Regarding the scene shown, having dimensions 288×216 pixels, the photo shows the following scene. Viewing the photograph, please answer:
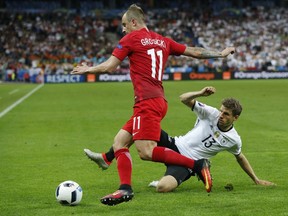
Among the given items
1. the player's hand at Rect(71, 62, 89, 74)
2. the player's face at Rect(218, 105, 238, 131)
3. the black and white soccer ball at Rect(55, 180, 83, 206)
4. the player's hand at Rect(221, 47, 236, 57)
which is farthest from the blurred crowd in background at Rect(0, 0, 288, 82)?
the black and white soccer ball at Rect(55, 180, 83, 206)

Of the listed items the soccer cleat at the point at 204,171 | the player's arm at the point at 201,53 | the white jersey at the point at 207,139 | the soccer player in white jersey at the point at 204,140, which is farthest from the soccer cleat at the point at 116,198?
the player's arm at the point at 201,53

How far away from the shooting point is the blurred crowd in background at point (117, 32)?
5812 cm

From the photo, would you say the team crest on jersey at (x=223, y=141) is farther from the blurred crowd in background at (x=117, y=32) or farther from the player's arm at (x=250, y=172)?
the blurred crowd in background at (x=117, y=32)

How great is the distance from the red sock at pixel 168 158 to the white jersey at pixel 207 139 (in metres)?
0.99

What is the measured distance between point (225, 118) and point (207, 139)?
0.54m

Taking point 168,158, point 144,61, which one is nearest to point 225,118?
point 168,158

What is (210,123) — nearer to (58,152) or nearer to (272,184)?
(272,184)

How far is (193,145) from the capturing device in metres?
9.55

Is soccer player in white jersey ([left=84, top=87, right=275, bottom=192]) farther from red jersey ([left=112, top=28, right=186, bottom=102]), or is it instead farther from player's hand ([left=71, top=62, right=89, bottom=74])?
player's hand ([left=71, top=62, right=89, bottom=74])

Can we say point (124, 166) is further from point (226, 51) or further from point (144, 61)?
point (226, 51)

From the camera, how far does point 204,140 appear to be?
943 centimetres

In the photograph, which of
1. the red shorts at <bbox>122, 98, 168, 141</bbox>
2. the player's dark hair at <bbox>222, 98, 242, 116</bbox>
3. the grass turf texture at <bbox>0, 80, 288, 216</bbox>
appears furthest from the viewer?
the player's dark hair at <bbox>222, 98, 242, 116</bbox>

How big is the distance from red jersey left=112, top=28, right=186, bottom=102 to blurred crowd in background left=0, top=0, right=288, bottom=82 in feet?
157

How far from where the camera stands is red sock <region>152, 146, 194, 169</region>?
328 inches
